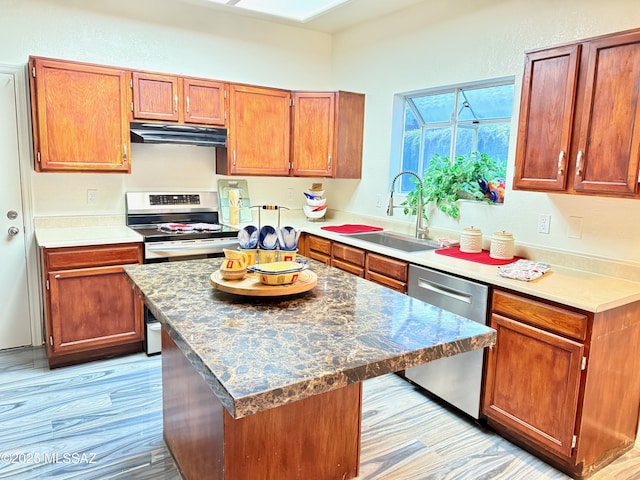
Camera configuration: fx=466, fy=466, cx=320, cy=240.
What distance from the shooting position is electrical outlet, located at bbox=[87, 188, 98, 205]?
3639mm

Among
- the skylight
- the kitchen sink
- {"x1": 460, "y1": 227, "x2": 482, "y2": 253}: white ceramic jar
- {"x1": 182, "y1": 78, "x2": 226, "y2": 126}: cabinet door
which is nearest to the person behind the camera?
{"x1": 460, "y1": 227, "x2": 482, "y2": 253}: white ceramic jar

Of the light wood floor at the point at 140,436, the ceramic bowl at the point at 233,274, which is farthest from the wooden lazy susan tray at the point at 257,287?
the light wood floor at the point at 140,436

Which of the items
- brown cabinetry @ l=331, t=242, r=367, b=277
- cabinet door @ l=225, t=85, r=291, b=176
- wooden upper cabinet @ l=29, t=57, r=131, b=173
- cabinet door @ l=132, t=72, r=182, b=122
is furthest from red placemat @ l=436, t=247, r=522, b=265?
wooden upper cabinet @ l=29, t=57, r=131, b=173

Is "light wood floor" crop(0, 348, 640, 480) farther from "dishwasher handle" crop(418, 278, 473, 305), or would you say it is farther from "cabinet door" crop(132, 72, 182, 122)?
"cabinet door" crop(132, 72, 182, 122)

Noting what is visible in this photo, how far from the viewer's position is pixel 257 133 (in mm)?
3943

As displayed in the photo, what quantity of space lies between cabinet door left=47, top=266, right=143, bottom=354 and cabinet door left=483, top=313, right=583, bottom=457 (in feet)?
7.69

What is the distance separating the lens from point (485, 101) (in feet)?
11.2

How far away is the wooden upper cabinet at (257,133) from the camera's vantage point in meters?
3.84

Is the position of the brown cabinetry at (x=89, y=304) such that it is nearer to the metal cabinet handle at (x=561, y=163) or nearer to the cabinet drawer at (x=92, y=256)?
the cabinet drawer at (x=92, y=256)

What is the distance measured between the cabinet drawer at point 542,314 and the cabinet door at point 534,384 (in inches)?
1.4

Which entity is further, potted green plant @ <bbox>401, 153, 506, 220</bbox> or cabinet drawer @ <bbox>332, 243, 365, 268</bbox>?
cabinet drawer @ <bbox>332, 243, 365, 268</bbox>

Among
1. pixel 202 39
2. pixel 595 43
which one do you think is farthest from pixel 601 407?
pixel 202 39

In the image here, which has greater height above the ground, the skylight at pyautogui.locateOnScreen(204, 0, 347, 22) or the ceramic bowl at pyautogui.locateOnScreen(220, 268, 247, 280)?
the skylight at pyautogui.locateOnScreen(204, 0, 347, 22)

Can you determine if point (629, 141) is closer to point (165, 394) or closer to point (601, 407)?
point (601, 407)
